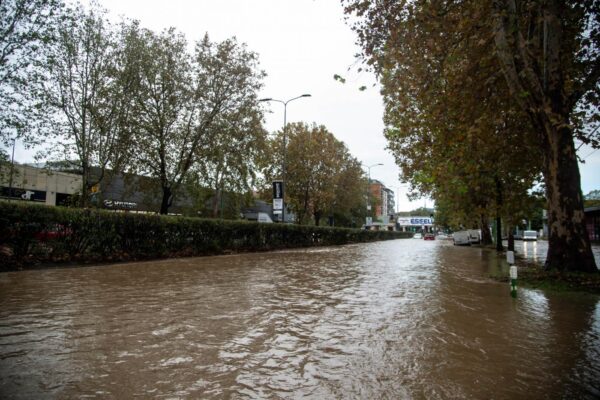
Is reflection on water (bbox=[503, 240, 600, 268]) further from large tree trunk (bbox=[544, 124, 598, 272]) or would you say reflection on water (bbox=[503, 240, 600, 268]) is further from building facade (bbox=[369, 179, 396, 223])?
building facade (bbox=[369, 179, 396, 223])

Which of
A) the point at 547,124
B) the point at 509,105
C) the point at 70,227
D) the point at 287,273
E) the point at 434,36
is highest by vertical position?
the point at 434,36

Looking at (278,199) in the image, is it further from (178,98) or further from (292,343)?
(292,343)

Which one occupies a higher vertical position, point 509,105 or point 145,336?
point 509,105

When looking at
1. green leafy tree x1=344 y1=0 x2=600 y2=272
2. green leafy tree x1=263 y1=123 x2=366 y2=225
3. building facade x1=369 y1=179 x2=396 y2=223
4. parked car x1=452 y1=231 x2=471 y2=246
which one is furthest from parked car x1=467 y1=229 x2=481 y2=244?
building facade x1=369 y1=179 x2=396 y2=223

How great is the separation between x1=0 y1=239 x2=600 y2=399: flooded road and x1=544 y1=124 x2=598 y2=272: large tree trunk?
9.08 ft

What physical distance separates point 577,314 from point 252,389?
5796 millimetres

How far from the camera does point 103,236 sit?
42.9 ft

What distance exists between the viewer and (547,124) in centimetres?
993

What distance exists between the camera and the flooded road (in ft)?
9.99

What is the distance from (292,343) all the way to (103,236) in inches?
441

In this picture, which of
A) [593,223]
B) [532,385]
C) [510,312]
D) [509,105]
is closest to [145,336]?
[532,385]

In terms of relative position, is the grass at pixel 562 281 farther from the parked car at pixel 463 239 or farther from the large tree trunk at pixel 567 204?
the parked car at pixel 463 239

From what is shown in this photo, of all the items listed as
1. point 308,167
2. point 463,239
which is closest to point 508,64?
point 308,167

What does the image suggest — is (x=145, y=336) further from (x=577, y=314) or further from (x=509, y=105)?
(x=509, y=105)
